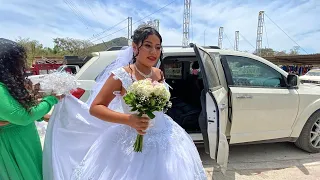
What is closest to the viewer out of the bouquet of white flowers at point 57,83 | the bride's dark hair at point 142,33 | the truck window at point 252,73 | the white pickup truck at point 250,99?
the bride's dark hair at point 142,33

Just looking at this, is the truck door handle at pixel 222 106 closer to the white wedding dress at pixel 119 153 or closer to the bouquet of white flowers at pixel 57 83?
the white wedding dress at pixel 119 153

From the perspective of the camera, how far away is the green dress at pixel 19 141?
1.45 m

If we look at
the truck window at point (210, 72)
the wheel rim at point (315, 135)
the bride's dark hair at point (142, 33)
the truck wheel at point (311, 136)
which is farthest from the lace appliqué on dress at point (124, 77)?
the wheel rim at point (315, 135)

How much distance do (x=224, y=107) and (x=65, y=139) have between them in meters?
1.99

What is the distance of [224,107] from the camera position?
3125mm

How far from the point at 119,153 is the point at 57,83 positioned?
747mm

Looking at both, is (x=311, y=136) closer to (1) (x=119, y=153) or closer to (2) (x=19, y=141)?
(1) (x=119, y=153)

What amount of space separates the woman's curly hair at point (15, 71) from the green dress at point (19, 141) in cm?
3

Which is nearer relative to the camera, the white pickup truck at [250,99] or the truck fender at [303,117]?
the white pickup truck at [250,99]

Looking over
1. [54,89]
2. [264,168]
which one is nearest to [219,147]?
[264,168]

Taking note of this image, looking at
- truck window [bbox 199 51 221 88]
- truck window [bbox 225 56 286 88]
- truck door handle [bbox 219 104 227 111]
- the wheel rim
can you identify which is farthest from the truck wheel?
truck window [bbox 199 51 221 88]

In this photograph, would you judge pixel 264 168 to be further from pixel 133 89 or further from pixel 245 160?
pixel 133 89

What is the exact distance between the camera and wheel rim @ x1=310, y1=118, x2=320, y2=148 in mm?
3980

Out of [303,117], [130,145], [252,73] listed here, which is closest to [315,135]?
[303,117]
